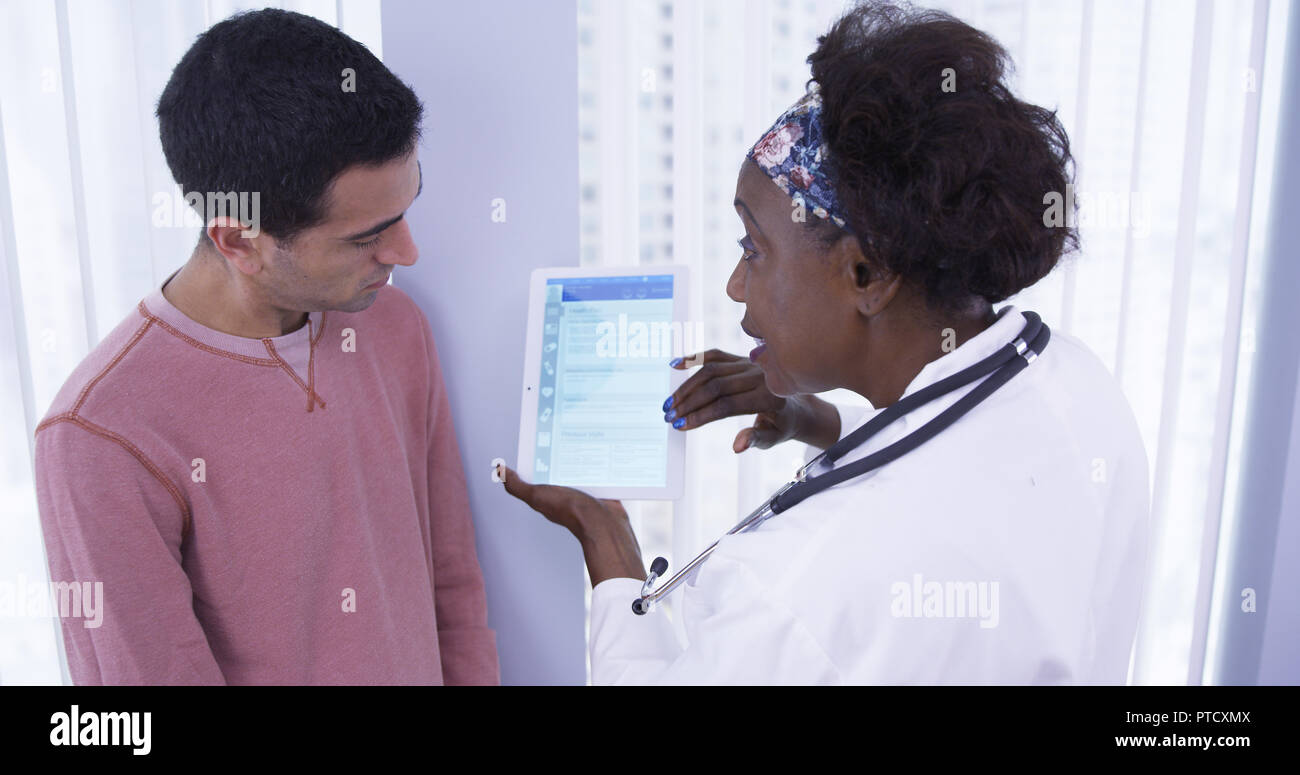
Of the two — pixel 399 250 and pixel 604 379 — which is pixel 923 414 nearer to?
pixel 604 379

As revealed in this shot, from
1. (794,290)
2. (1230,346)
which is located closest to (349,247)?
(794,290)

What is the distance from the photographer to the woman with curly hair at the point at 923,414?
2.29ft

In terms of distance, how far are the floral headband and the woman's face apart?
0.01 metres

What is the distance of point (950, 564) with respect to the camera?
2.24 ft

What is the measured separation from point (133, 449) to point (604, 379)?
626mm

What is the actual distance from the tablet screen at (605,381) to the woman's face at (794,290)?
261 millimetres

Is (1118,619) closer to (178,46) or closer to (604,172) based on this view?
(604,172)

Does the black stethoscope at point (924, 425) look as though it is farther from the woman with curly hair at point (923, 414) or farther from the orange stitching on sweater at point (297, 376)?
the orange stitching on sweater at point (297, 376)

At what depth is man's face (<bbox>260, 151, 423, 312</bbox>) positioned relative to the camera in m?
0.92

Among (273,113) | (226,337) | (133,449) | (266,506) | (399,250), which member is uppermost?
(273,113)

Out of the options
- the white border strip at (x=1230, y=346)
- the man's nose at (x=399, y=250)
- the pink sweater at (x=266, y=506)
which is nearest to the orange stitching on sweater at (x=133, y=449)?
the pink sweater at (x=266, y=506)
